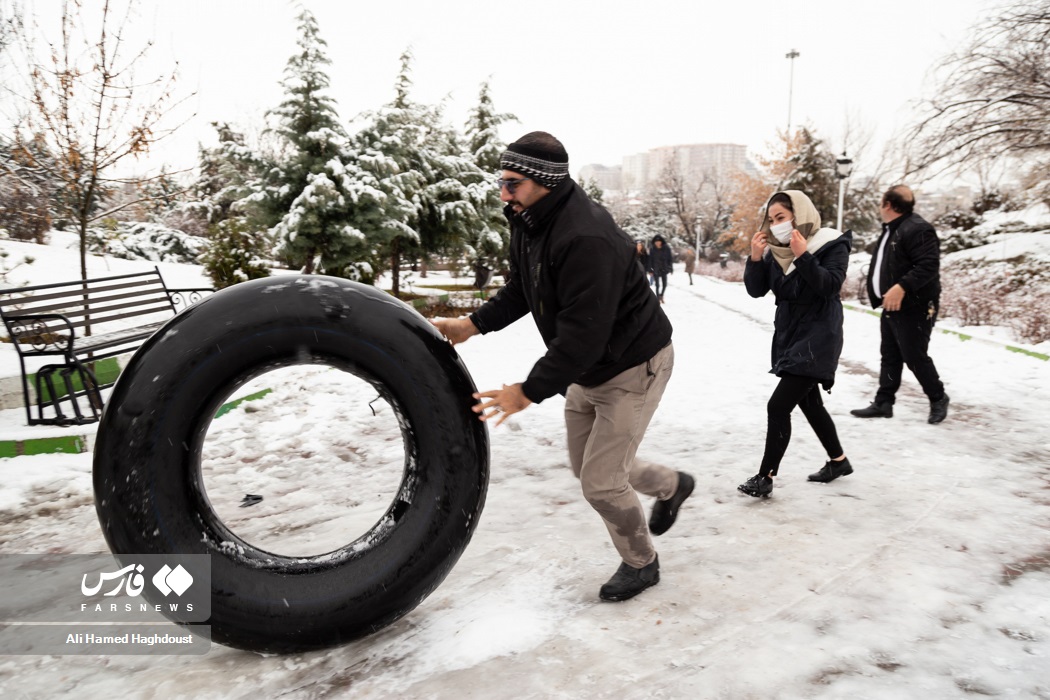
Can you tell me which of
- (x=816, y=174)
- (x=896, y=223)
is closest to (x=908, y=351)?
(x=896, y=223)

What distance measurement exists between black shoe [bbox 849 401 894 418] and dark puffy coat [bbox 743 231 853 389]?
226cm

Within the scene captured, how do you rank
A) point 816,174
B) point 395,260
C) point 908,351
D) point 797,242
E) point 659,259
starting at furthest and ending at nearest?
point 816,174
point 659,259
point 395,260
point 908,351
point 797,242

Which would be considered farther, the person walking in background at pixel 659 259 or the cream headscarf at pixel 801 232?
the person walking in background at pixel 659 259

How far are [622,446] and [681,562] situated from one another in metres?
0.86

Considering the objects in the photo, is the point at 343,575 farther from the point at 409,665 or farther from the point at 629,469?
the point at 629,469

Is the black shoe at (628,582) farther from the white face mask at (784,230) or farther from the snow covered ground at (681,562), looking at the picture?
the white face mask at (784,230)

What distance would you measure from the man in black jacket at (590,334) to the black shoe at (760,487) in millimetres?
1171

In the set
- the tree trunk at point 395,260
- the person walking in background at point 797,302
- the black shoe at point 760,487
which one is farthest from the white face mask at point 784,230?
the tree trunk at point 395,260

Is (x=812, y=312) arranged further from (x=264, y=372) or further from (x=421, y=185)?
(x=421, y=185)

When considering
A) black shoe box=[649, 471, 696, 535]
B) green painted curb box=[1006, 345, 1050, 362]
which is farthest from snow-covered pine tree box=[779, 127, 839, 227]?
black shoe box=[649, 471, 696, 535]

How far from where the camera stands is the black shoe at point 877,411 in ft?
19.4

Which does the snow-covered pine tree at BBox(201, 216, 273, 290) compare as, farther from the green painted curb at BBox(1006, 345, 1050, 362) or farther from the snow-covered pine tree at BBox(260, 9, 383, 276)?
the green painted curb at BBox(1006, 345, 1050, 362)

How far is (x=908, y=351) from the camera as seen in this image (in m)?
5.73

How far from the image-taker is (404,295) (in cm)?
1750
